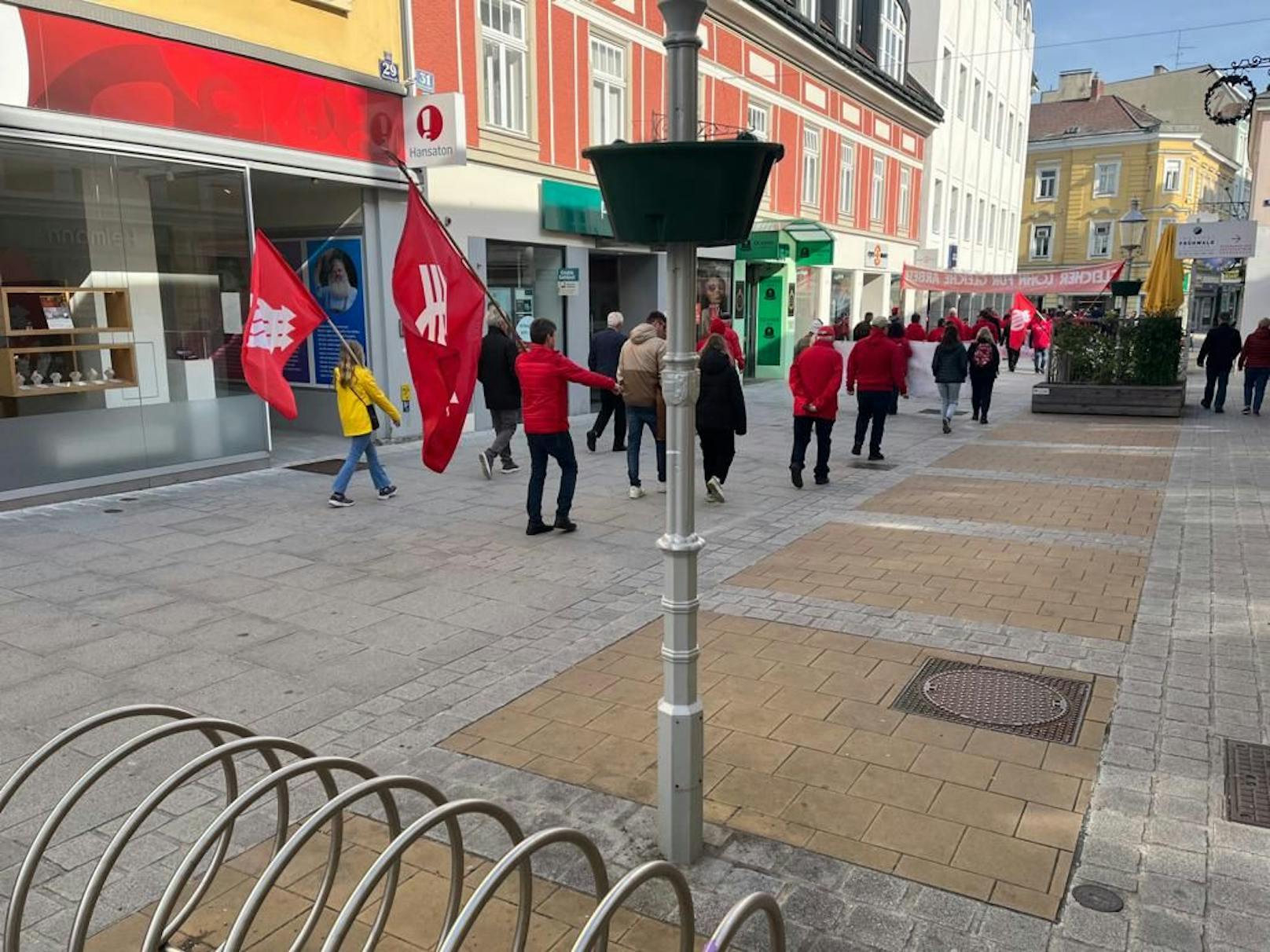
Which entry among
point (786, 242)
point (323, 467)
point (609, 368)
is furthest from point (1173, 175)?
point (323, 467)

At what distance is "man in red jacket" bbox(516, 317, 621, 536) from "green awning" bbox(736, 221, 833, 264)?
1308 centimetres

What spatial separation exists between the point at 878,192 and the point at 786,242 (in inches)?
337

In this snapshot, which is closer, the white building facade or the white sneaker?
the white sneaker

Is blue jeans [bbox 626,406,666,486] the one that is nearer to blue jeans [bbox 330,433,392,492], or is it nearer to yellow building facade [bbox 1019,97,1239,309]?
blue jeans [bbox 330,433,392,492]

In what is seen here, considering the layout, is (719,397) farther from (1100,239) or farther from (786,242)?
(1100,239)

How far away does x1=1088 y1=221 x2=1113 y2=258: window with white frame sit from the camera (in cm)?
5381

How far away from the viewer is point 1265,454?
1241 cm

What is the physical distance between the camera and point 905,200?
30.7 metres

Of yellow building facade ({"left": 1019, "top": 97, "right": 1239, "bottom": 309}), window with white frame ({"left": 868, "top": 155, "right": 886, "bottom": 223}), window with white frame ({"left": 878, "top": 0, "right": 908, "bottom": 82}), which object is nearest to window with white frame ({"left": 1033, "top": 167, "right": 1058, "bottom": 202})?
yellow building facade ({"left": 1019, "top": 97, "right": 1239, "bottom": 309})

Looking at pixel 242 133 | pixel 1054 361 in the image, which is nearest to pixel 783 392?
pixel 1054 361

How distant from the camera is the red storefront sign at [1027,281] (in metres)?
18.1

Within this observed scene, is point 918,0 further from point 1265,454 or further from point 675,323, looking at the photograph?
point 675,323

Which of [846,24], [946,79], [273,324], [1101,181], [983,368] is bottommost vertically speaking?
[983,368]

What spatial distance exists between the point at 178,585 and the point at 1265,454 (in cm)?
1272
